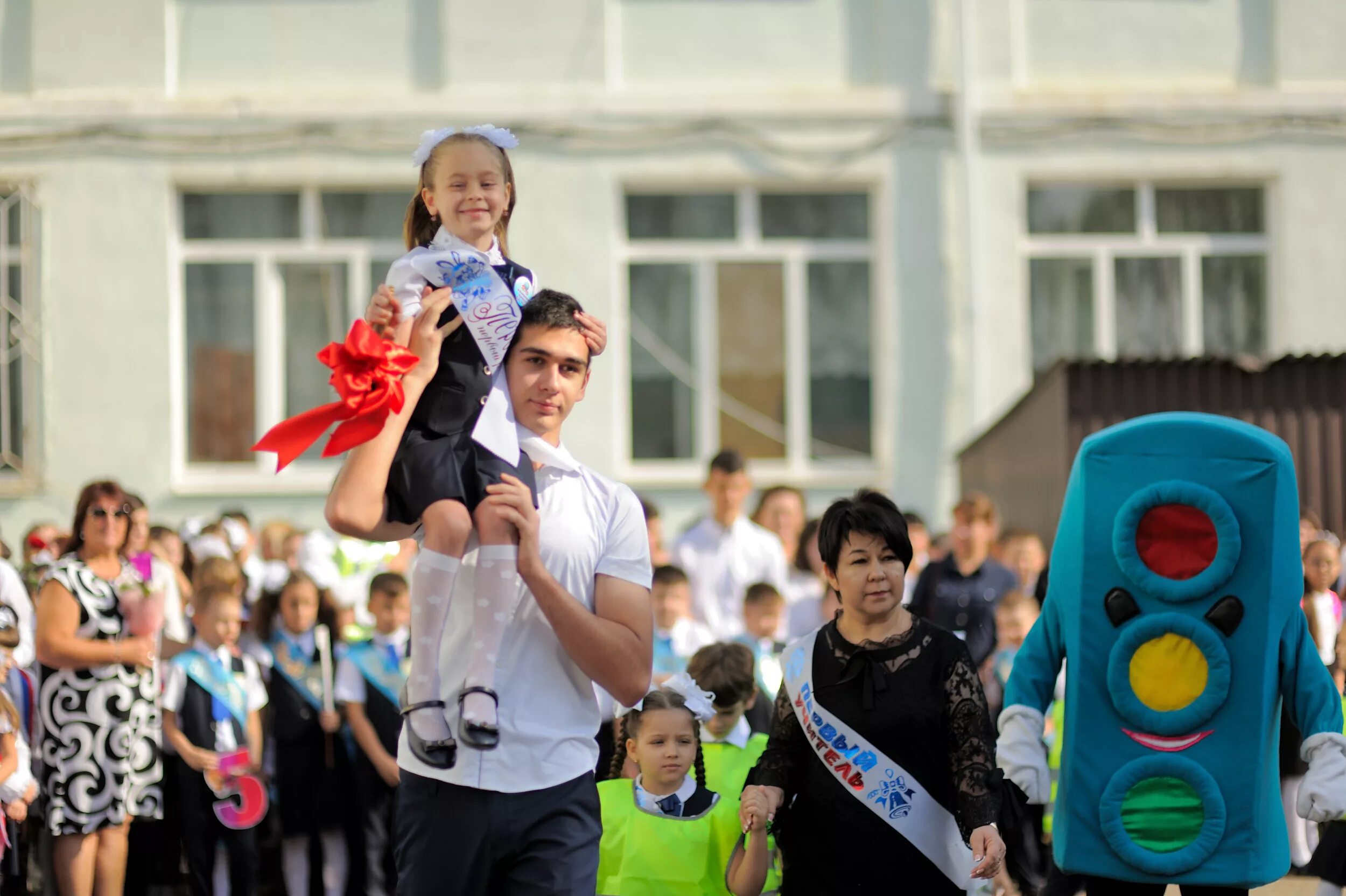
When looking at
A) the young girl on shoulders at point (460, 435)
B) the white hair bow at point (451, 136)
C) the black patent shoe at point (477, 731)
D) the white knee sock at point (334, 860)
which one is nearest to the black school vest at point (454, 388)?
the young girl on shoulders at point (460, 435)

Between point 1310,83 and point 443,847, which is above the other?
point 1310,83

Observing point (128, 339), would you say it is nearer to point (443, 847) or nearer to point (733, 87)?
point (733, 87)

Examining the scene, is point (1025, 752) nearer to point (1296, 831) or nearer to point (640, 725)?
point (640, 725)

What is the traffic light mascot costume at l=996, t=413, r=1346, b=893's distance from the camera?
3.96 meters

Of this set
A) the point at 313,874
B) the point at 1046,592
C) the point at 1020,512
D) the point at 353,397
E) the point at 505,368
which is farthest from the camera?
the point at 1020,512

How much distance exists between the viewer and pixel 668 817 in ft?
14.8

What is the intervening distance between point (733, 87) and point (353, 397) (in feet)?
35.3

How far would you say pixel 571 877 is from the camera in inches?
117

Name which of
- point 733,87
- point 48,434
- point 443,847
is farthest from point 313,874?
point 733,87

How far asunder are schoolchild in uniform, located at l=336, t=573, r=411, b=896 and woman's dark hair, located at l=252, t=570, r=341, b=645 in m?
0.33

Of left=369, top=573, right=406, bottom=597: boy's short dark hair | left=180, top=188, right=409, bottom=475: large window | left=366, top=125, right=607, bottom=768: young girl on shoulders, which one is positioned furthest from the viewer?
left=180, top=188, right=409, bottom=475: large window

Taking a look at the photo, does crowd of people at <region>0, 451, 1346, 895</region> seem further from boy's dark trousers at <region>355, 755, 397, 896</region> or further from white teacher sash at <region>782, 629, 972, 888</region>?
white teacher sash at <region>782, 629, 972, 888</region>

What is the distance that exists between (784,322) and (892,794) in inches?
393

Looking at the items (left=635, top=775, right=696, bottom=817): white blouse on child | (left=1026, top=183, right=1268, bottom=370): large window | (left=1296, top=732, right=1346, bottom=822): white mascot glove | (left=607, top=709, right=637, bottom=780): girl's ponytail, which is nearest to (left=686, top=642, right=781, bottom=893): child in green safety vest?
(left=607, top=709, right=637, bottom=780): girl's ponytail
